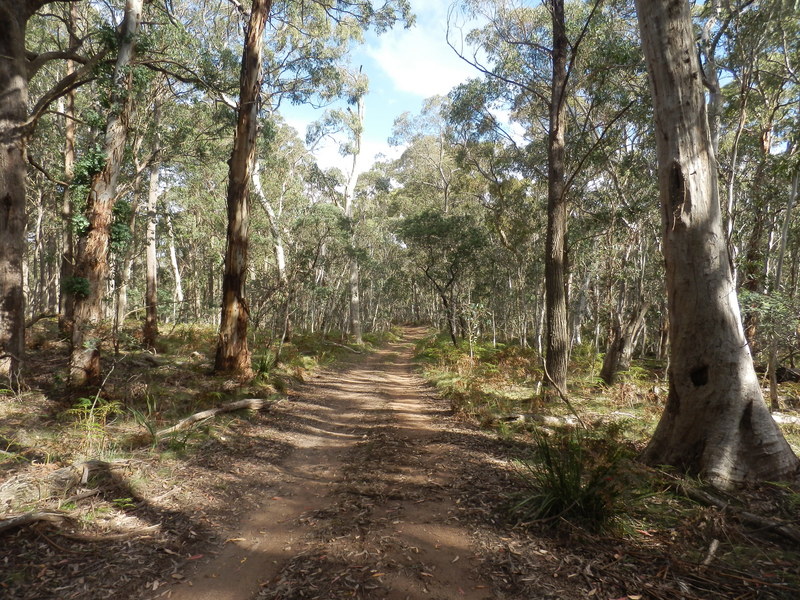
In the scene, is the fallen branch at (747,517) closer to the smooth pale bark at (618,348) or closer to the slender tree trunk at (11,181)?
the smooth pale bark at (618,348)

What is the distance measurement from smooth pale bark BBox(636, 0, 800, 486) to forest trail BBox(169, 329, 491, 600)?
2404 mm

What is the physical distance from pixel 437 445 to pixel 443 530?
7.21ft

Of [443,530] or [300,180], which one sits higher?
[300,180]

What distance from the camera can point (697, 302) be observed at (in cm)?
365

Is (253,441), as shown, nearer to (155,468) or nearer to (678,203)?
(155,468)

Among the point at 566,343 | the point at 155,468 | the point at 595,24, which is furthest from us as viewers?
the point at 595,24

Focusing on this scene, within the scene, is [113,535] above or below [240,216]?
below

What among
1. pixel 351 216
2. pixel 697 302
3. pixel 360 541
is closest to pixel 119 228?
pixel 360 541

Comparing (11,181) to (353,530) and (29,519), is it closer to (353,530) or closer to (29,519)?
(29,519)

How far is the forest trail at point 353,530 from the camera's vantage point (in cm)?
249

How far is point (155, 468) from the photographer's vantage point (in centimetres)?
406

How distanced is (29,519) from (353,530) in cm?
232

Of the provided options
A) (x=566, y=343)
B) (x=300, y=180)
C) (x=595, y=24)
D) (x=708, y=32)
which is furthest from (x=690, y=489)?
(x=300, y=180)

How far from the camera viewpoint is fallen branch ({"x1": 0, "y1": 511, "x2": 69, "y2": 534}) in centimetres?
265
